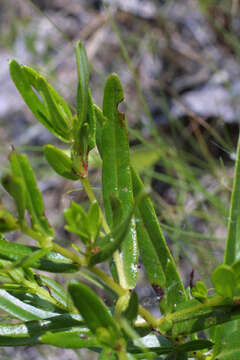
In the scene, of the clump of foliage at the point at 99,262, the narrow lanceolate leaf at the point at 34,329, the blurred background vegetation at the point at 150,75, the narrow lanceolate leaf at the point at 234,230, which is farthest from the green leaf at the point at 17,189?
the blurred background vegetation at the point at 150,75

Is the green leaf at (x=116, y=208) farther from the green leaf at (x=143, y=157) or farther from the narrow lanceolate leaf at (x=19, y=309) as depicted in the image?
→ the green leaf at (x=143, y=157)

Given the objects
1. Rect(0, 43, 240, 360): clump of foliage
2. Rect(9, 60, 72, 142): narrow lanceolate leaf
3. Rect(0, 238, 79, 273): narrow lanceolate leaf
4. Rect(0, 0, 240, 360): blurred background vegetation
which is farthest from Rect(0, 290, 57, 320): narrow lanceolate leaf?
Rect(0, 0, 240, 360): blurred background vegetation

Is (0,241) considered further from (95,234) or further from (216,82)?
(216,82)

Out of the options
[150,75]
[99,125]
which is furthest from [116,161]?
[150,75]

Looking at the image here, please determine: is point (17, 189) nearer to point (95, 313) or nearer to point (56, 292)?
point (95, 313)

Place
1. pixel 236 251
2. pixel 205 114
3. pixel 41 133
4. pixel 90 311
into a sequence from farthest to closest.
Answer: pixel 41 133, pixel 205 114, pixel 236 251, pixel 90 311

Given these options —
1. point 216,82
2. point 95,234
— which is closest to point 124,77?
point 216,82

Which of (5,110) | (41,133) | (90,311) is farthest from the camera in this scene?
(5,110)
